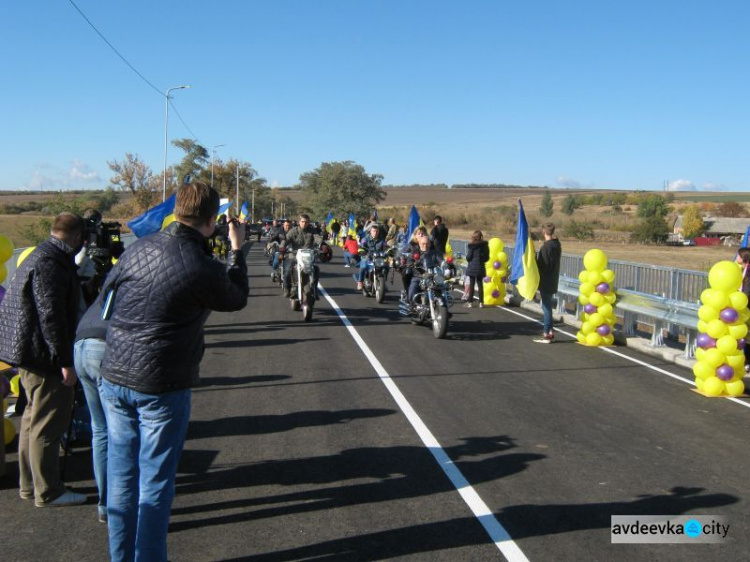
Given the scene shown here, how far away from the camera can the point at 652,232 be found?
6881 cm

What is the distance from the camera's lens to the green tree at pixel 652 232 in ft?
226

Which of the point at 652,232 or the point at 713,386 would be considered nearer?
the point at 713,386

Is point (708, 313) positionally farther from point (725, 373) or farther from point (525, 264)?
point (525, 264)

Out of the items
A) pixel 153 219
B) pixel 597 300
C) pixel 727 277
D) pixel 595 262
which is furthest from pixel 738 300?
pixel 153 219

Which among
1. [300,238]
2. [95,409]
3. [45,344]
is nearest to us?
[95,409]

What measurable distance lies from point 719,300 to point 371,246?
10.9 m

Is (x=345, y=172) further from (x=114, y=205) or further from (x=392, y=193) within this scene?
(x=392, y=193)

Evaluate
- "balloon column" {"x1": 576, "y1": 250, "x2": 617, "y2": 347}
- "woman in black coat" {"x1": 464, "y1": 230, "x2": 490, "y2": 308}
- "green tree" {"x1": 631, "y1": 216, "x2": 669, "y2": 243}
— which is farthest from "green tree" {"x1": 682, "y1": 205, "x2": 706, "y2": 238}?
"balloon column" {"x1": 576, "y1": 250, "x2": 617, "y2": 347}

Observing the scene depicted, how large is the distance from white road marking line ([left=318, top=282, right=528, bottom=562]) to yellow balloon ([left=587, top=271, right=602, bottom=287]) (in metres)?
4.76

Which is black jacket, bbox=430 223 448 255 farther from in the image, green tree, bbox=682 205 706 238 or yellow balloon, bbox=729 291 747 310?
green tree, bbox=682 205 706 238

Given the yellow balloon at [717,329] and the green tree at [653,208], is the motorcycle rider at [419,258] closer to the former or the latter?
the yellow balloon at [717,329]

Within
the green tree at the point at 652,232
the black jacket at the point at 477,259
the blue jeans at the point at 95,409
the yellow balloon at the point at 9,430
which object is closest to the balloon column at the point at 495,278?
the black jacket at the point at 477,259

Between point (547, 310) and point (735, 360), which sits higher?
point (547, 310)

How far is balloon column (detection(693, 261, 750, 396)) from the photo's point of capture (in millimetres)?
8906
